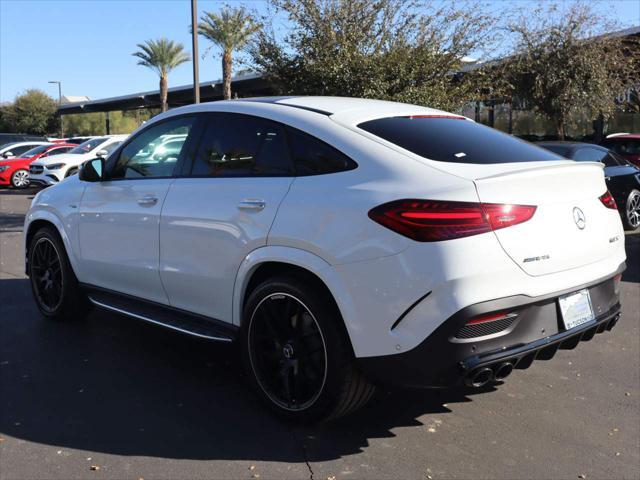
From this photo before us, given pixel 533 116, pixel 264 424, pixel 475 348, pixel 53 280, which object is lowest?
pixel 264 424

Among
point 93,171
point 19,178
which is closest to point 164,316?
point 93,171

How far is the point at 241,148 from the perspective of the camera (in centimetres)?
391

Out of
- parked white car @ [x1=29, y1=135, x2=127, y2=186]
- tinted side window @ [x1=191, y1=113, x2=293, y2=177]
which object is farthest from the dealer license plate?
parked white car @ [x1=29, y1=135, x2=127, y2=186]

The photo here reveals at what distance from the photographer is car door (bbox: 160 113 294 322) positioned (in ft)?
11.8

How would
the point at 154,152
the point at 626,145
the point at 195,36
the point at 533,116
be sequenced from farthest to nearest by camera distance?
the point at 533,116
the point at 195,36
the point at 626,145
the point at 154,152

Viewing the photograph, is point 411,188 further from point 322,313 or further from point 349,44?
point 349,44

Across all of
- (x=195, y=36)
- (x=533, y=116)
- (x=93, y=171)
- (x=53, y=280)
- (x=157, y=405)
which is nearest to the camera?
(x=157, y=405)

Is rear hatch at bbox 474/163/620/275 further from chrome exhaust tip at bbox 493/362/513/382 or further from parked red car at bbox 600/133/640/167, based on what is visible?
parked red car at bbox 600/133/640/167

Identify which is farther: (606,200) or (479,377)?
(606,200)

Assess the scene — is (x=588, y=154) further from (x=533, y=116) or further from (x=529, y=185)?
(x=533, y=116)

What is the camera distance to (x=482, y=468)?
3.12 meters

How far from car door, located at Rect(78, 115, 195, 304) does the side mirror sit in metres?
0.05

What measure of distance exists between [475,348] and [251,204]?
143 cm

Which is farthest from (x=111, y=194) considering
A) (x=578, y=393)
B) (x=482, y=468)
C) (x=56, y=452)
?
(x=578, y=393)
